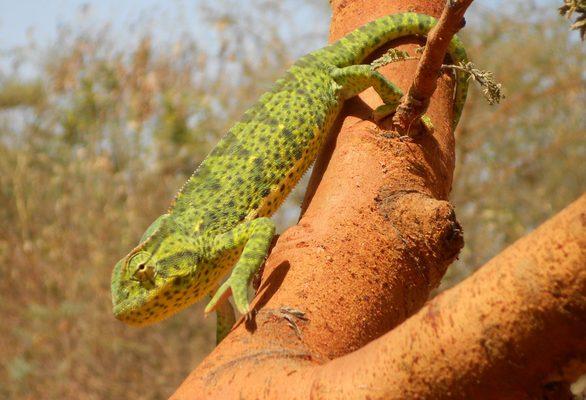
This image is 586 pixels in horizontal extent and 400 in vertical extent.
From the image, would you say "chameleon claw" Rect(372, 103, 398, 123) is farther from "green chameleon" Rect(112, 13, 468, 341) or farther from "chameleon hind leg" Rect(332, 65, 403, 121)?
"green chameleon" Rect(112, 13, 468, 341)

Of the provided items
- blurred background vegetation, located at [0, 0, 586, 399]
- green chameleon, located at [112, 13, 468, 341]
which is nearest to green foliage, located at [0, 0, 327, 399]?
blurred background vegetation, located at [0, 0, 586, 399]

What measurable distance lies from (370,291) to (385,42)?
61.4 inches

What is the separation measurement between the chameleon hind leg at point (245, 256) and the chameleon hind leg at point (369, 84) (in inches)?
23.8

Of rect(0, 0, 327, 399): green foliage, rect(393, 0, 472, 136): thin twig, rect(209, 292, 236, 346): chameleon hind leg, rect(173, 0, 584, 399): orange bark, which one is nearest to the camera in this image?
rect(173, 0, 584, 399): orange bark

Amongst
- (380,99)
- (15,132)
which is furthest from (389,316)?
(15,132)

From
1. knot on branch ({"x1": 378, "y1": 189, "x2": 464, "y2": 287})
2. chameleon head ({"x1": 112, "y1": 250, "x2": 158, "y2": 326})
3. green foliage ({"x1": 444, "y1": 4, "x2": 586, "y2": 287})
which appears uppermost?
chameleon head ({"x1": 112, "y1": 250, "x2": 158, "y2": 326})

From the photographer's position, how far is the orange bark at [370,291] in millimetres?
1313

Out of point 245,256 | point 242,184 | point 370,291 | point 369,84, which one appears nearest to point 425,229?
point 370,291

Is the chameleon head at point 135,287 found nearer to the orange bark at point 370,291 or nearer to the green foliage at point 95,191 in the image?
the orange bark at point 370,291

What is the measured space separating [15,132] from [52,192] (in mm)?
1518

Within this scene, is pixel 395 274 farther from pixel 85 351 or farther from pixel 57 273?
pixel 57 273

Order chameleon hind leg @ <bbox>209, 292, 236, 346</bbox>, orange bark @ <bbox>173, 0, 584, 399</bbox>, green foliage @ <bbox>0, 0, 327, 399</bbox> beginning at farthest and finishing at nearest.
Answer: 1. green foliage @ <bbox>0, 0, 327, 399</bbox>
2. chameleon hind leg @ <bbox>209, 292, 236, 346</bbox>
3. orange bark @ <bbox>173, 0, 584, 399</bbox>

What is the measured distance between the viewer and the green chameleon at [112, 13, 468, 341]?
3176mm

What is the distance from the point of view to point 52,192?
9930mm
